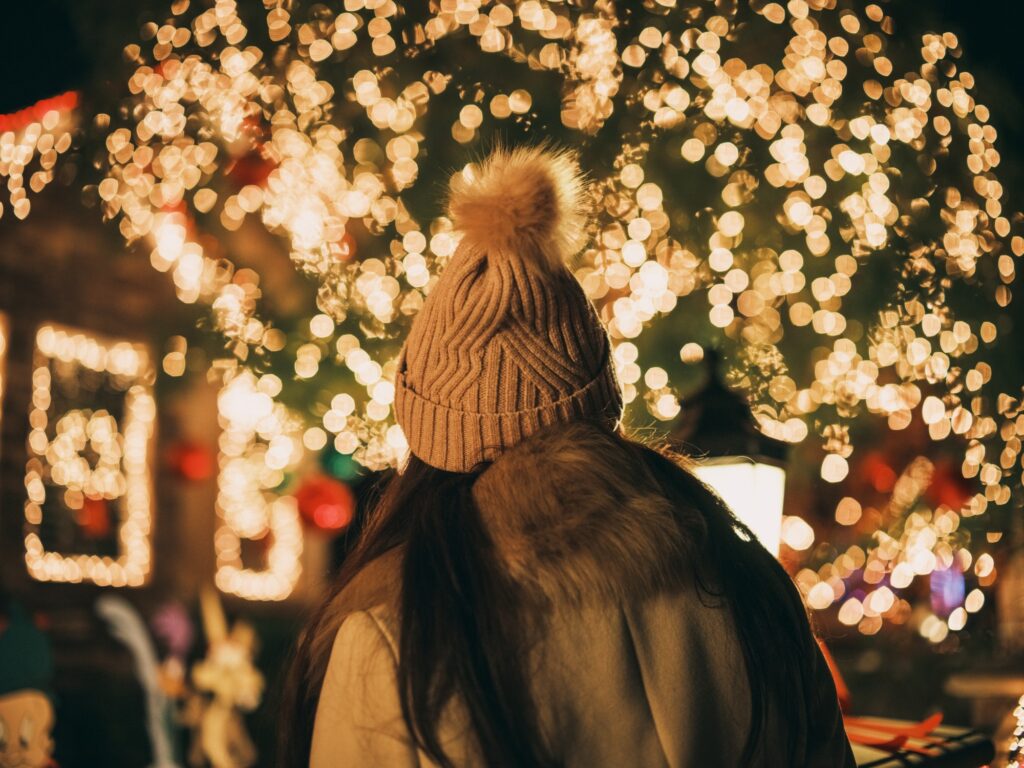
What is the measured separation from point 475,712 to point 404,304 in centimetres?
302

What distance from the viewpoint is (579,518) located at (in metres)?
1.54

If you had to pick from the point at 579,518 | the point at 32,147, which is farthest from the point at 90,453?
the point at 579,518

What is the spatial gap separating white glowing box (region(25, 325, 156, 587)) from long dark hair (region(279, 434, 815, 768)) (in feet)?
26.7

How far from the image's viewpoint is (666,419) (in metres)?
4.60

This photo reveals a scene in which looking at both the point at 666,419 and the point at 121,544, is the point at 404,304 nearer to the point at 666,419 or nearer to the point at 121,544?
the point at 666,419

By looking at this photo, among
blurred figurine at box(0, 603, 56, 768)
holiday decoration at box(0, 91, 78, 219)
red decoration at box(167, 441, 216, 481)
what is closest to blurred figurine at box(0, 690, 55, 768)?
blurred figurine at box(0, 603, 56, 768)

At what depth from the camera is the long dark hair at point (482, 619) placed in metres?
1.41

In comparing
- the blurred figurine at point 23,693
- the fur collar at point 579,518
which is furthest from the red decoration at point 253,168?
the fur collar at point 579,518

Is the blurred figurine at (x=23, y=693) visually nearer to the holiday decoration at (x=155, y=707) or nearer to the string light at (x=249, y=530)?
the holiday decoration at (x=155, y=707)

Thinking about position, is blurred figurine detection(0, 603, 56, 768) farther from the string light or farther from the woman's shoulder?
the string light

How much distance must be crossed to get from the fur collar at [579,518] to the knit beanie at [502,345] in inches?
2.2

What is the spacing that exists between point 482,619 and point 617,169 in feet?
9.52

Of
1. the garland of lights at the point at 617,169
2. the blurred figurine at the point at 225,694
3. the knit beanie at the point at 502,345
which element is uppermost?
the garland of lights at the point at 617,169

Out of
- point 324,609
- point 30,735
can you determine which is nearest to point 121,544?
point 30,735
